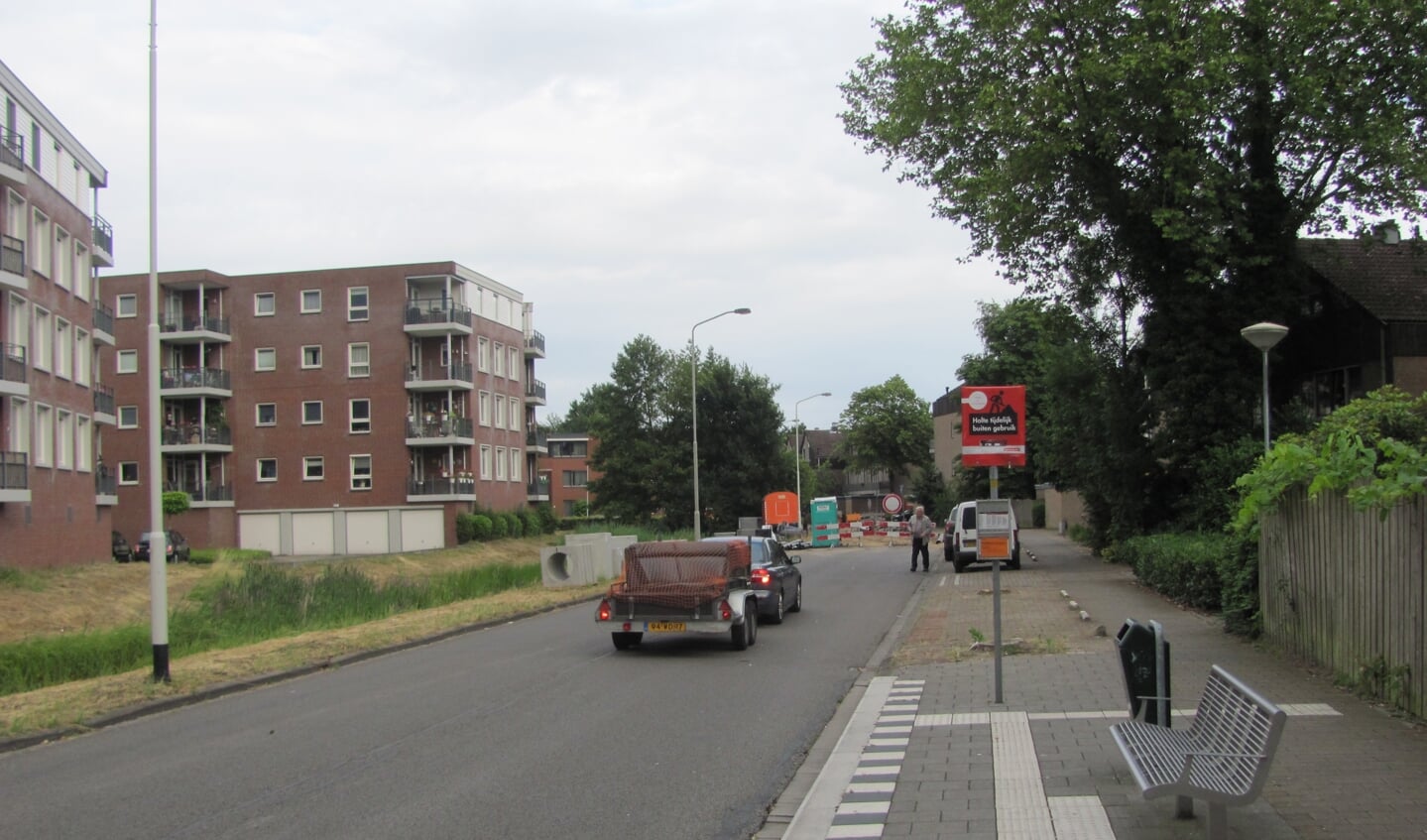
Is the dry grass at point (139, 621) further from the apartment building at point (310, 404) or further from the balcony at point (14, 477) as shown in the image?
the apartment building at point (310, 404)

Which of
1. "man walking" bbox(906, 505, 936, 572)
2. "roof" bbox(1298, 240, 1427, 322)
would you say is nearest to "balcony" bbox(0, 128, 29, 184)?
"man walking" bbox(906, 505, 936, 572)

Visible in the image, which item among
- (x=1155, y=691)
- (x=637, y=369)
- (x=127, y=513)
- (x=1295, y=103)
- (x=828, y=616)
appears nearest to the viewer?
(x=1155, y=691)

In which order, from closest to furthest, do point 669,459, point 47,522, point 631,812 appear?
point 631,812 < point 47,522 < point 669,459

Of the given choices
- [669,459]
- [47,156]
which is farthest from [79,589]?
[669,459]

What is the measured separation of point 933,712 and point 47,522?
36516 millimetres

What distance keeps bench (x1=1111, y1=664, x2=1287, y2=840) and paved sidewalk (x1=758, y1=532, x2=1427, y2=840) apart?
0.32 meters

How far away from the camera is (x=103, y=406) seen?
160 ft

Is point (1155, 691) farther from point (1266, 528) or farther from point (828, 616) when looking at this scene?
point (828, 616)

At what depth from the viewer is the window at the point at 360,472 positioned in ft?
207

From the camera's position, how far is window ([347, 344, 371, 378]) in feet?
208

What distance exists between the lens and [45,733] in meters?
10.3

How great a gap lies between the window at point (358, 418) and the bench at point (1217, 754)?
60016 millimetres

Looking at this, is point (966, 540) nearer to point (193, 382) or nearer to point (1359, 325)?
point (1359, 325)

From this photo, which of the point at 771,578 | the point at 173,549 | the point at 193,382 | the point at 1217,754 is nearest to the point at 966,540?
the point at 771,578
